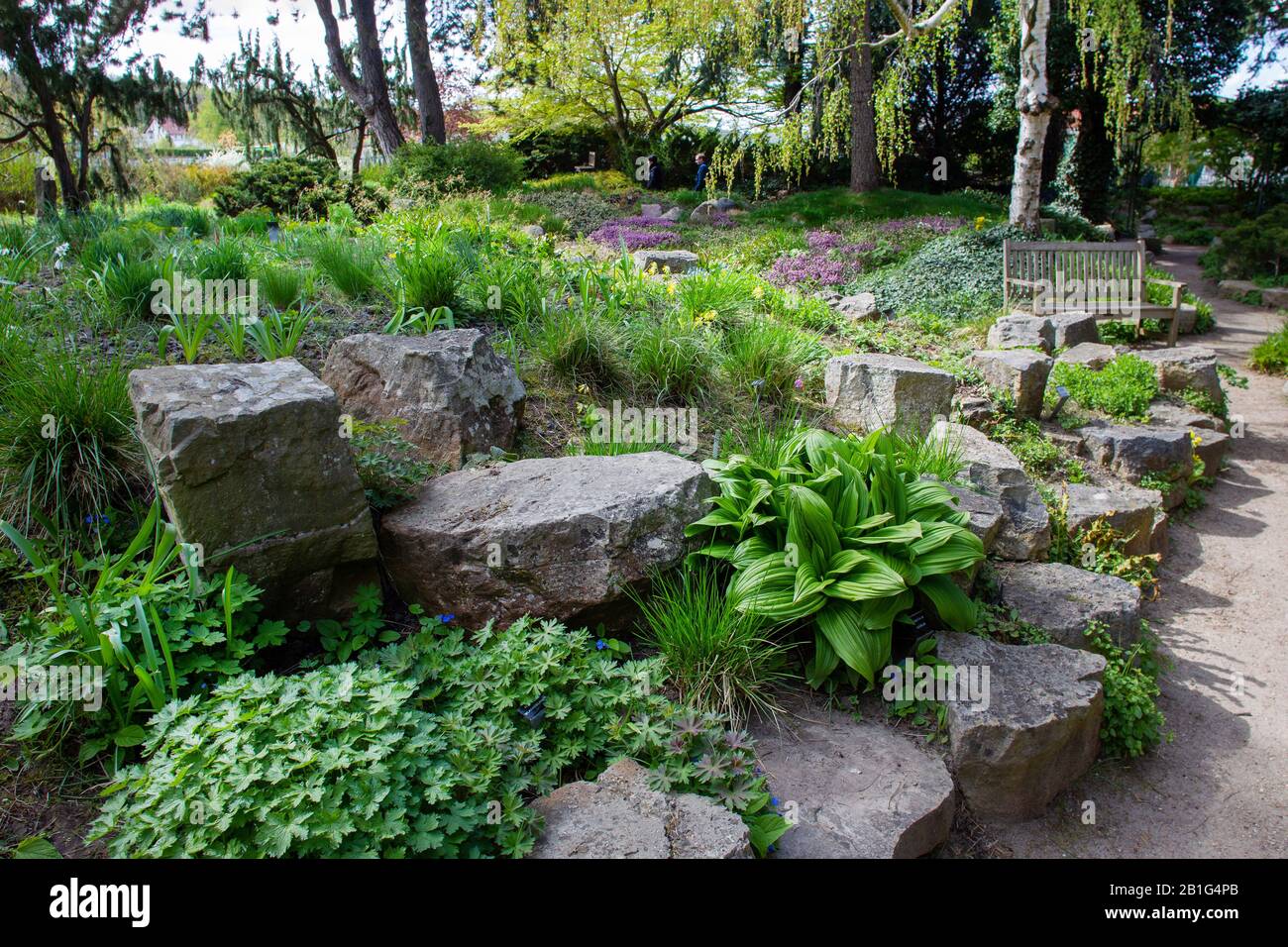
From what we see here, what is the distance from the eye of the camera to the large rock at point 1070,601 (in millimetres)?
3891

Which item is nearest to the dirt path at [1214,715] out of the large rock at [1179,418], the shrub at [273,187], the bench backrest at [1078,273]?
the large rock at [1179,418]

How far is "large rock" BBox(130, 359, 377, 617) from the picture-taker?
108 inches

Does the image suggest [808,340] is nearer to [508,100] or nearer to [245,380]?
[245,380]

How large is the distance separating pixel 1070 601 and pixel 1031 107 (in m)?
8.35

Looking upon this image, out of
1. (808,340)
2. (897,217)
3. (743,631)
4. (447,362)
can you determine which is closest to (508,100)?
(897,217)

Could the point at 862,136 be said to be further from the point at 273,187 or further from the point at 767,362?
the point at 767,362

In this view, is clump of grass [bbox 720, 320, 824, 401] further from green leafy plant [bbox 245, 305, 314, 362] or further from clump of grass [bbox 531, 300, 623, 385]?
green leafy plant [bbox 245, 305, 314, 362]

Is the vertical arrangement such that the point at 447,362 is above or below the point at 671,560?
above

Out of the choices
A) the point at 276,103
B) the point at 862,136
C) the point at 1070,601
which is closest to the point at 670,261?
the point at 1070,601

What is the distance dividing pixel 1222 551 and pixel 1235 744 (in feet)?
7.49

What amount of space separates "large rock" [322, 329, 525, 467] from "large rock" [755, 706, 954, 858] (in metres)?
2.01

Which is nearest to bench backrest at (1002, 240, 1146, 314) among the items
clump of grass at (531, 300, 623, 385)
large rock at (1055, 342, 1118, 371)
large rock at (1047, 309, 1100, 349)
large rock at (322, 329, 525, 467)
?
large rock at (1047, 309, 1100, 349)

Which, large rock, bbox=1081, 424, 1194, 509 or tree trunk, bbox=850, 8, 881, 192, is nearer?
large rock, bbox=1081, 424, 1194, 509
